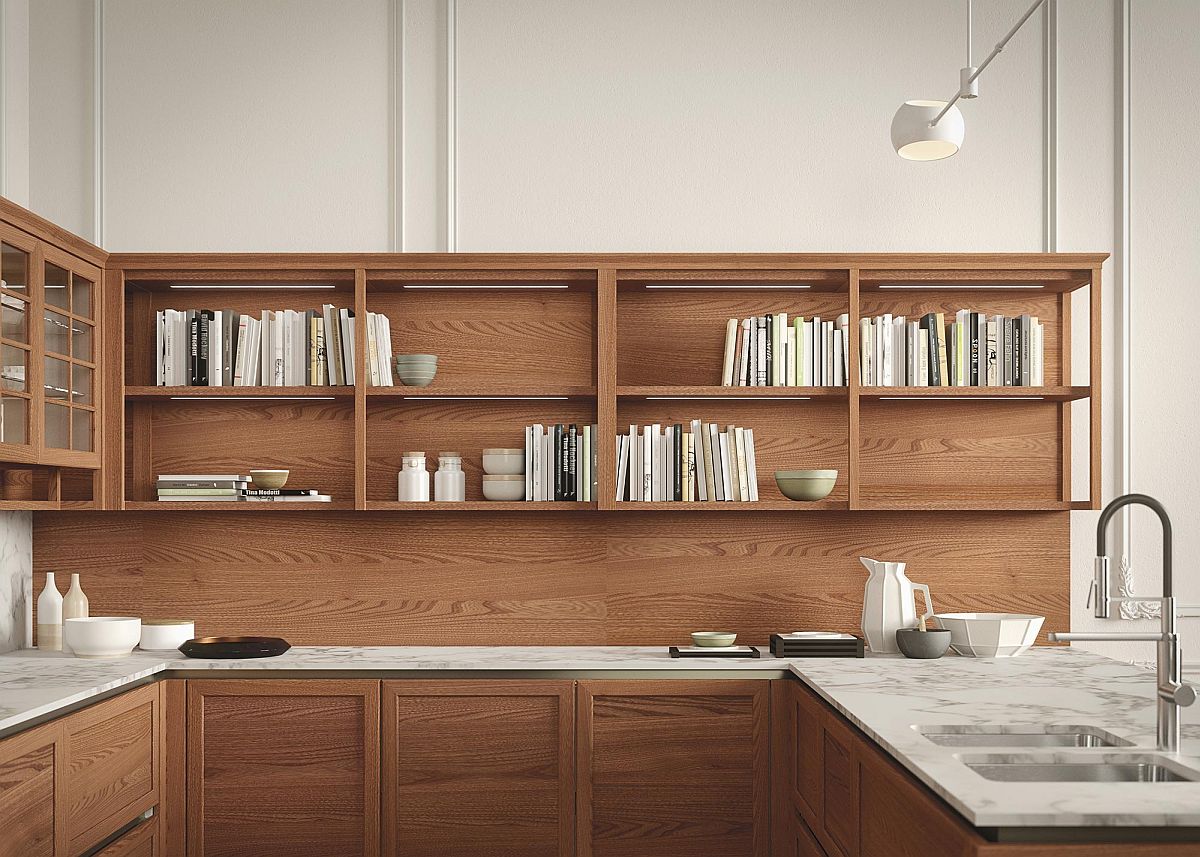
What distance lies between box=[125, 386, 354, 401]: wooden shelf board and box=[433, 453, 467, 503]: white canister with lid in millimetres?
385

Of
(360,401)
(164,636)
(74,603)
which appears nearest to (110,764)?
(164,636)

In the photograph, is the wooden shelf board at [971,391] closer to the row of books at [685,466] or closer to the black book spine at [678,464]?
the row of books at [685,466]

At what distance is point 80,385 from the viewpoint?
3535mm

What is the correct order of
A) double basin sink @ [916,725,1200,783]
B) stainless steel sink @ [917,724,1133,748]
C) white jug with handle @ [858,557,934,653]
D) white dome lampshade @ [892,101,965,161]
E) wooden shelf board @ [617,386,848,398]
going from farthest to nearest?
wooden shelf board @ [617,386,848,398] → white jug with handle @ [858,557,934,653] → white dome lampshade @ [892,101,965,161] → stainless steel sink @ [917,724,1133,748] → double basin sink @ [916,725,1200,783]

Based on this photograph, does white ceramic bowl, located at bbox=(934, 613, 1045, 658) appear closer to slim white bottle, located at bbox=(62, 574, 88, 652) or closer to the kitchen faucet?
the kitchen faucet

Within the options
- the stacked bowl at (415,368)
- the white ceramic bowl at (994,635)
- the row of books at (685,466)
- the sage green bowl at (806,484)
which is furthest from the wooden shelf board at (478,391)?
the white ceramic bowl at (994,635)

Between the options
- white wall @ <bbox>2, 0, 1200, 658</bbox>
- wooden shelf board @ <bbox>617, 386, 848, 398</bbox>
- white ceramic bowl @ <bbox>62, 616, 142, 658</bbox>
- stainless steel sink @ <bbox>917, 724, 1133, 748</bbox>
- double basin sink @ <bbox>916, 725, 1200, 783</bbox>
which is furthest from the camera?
white wall @ <bbox>2, 0, 1200, 658</bbox>

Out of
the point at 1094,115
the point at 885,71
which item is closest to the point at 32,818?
the point at 885,71

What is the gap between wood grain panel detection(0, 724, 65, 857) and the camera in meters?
2.43

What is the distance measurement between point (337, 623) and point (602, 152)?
189 centimetres

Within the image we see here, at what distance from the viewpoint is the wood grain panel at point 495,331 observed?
391 centimetres

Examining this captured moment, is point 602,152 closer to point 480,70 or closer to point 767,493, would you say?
point 480,70

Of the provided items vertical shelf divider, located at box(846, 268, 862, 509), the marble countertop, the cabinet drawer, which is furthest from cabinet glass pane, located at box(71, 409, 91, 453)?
vertical shelf divider, located at box(846, 268, 862, 509)

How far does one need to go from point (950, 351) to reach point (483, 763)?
6.49 feet
